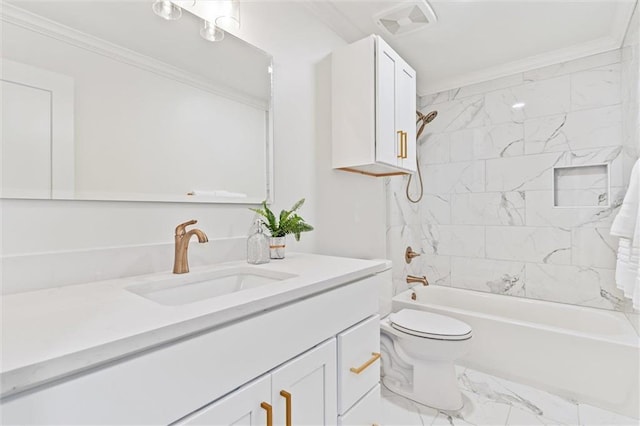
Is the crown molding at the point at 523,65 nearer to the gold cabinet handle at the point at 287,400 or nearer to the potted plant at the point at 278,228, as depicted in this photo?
the potted plant at the point at 278,228

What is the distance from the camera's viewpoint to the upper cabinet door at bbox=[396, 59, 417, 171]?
76.6 inches

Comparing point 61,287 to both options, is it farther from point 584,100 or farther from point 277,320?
point 584,100

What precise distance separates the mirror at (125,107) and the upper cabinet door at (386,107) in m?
0.67

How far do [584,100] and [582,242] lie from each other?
3.49ft

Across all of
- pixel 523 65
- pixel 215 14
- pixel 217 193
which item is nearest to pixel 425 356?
pixel 217 193

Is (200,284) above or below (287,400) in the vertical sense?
above

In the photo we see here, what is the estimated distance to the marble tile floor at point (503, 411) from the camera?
1710 mm

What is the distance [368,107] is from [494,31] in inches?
47.1

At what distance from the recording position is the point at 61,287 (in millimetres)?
884

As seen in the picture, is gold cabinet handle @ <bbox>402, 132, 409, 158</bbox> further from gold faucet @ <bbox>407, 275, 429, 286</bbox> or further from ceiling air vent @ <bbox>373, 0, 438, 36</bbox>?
gold faucet @ <bbox>407, 275, 429, 286</bbox>

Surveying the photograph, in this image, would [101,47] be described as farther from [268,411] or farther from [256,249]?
[268,411]

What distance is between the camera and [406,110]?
2.03 meters

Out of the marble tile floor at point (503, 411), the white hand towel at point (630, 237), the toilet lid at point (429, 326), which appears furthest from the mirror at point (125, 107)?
the white hand towel at point (630, 237)

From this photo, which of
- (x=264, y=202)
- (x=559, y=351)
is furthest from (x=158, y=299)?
(x=559, y=351)
